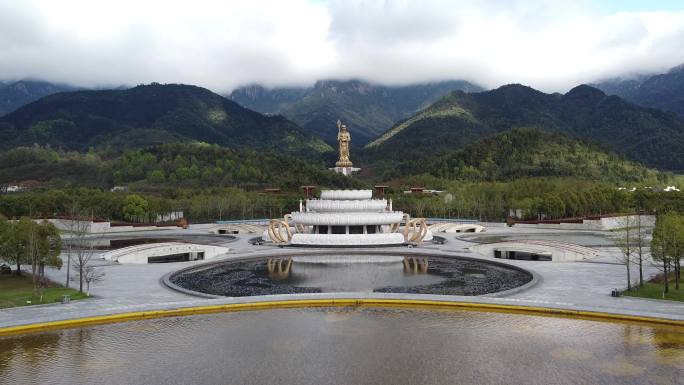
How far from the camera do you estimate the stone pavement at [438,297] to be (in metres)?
27.0

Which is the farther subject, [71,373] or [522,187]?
[522,187]

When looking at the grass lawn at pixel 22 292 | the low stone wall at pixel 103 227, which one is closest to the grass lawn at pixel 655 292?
the grass lawn at pixel 22 292

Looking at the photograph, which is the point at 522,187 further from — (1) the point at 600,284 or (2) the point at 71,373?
(2) the point at 71,373

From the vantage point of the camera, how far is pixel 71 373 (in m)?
19.7

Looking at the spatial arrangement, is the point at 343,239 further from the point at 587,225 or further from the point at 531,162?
the point at 531,162

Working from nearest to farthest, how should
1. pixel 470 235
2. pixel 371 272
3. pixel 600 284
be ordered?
pixel 600 284 < pixel 371 272 < pixel 470 235

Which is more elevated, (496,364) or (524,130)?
(524,130)

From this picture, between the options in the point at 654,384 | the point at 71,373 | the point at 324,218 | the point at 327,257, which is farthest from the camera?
the point at 324,218

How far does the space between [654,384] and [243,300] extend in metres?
19.6

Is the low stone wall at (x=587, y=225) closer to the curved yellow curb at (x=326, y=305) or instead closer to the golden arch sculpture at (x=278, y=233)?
the golden arch sculpture at (x=278, y=233)

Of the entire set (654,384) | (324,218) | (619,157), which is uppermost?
(619,157)

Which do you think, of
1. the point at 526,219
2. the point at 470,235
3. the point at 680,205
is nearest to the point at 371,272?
the point at 470,235

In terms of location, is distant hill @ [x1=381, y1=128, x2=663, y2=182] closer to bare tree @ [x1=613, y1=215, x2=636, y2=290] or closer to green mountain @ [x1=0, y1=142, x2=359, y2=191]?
green mountain @ [x1=0, y1=142, x2=359, y2=191]

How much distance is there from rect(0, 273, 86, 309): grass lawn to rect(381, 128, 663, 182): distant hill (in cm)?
11763
